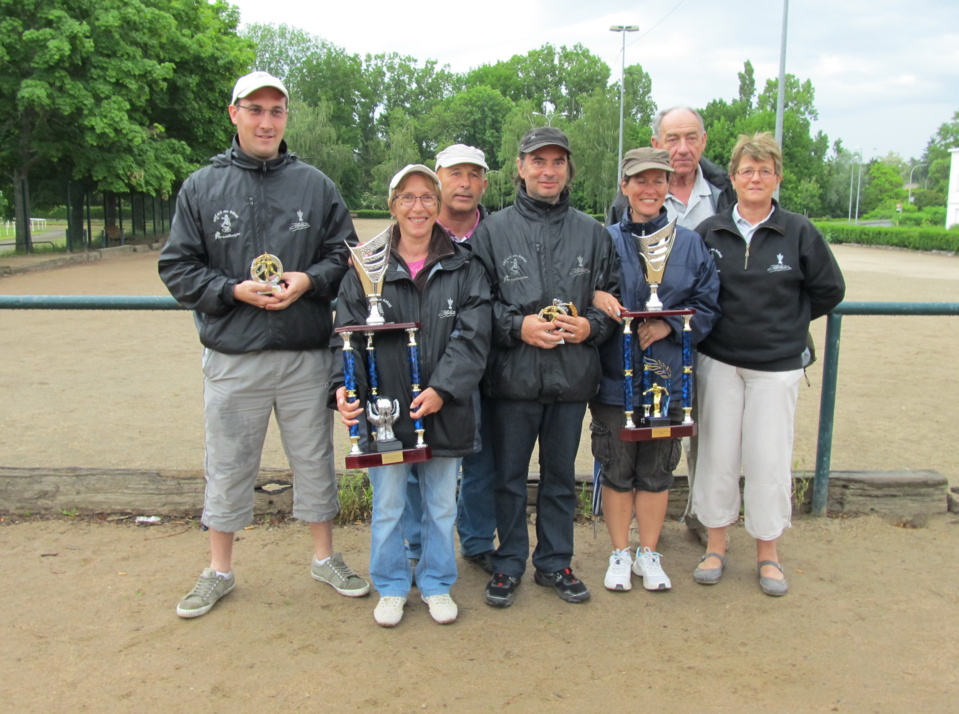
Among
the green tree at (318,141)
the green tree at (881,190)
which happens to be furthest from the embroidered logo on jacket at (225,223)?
the green tree at (881,190)

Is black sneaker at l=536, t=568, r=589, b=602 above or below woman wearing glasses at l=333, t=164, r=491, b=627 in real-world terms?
below

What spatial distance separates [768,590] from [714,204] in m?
1.89

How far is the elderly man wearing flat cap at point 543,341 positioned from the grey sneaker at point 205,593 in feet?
3.73

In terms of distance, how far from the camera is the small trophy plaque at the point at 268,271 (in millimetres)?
3352

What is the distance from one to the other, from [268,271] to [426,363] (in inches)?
29.3

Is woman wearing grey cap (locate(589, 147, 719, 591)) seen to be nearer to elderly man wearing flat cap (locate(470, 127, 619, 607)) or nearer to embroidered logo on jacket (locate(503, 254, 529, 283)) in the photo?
elderly man wearing flat cap (locate(470, 127, 619, 607))

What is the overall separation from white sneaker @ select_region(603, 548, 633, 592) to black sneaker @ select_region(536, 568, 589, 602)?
4.6 inches

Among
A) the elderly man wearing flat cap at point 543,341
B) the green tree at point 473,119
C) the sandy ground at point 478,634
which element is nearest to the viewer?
the sandy ground at point 478,634

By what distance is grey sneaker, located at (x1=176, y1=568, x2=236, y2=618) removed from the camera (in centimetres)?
341

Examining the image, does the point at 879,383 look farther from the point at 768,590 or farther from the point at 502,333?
the point at 502,333

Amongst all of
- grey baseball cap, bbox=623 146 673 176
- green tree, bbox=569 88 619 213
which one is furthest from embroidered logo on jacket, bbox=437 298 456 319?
green tree, bbox=569 88 619 213

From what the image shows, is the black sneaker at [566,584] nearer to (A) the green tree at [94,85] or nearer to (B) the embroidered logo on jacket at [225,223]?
(B) the embroidered logo on jacket at [225,223]

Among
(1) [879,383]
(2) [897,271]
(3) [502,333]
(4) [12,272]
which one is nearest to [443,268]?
(3) [502,333]

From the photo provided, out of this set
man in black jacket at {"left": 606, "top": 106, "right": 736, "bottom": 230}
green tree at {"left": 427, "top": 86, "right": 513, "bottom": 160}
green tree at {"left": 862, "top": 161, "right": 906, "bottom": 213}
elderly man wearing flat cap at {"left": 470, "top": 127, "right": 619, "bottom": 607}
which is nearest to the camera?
elderly man wearing flat cap at {"left": 470, "top": 127, "right": 619, "bottom": 607}
